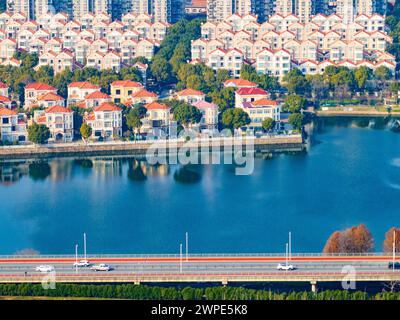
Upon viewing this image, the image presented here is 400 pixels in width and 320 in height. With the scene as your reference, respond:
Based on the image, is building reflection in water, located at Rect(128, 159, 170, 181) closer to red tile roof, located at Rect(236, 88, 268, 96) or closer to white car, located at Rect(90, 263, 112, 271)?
red tile roof, located at Rect(236, 88, 268, 96)

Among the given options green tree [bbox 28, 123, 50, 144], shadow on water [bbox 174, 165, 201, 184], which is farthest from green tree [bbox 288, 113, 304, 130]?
green tree [bbox 28, 123, 50, 144]

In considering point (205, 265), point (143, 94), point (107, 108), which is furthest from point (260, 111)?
point (205, 265)

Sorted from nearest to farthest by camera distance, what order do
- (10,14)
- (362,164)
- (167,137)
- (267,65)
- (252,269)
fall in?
(252,269) < (362,164) < (167,137) < (267,65) < (10,14)

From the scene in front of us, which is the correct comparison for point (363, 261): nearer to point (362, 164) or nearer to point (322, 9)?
point (362, 164)

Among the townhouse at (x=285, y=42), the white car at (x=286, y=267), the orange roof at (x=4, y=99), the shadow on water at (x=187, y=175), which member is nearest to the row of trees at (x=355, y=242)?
the white car at (x=286, y=267)

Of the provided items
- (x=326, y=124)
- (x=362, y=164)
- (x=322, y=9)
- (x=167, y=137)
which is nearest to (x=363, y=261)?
(x=362, y=164)

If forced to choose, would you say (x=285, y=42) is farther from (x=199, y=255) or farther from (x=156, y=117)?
(x=199, y=255)

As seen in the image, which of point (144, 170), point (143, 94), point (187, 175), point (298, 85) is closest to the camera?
point (187, 175)
